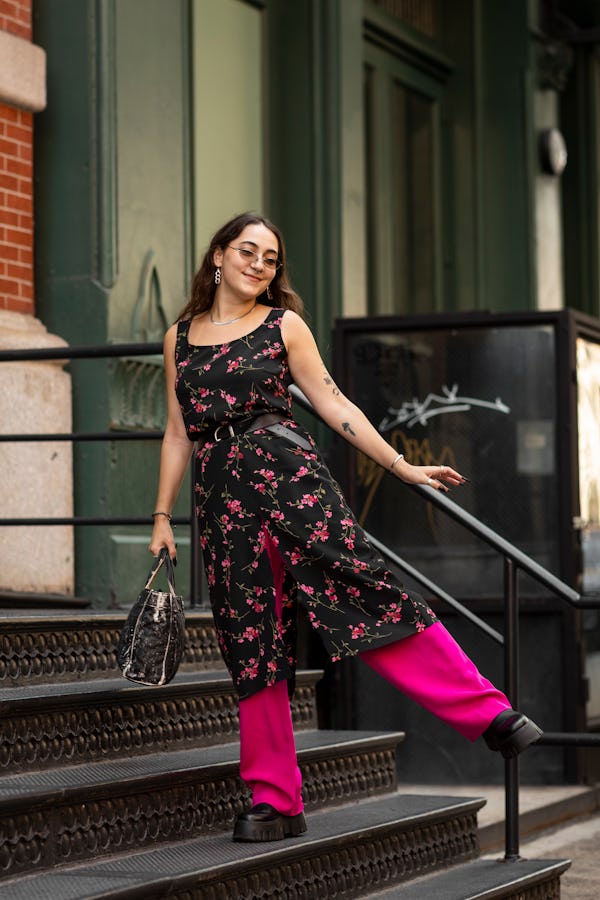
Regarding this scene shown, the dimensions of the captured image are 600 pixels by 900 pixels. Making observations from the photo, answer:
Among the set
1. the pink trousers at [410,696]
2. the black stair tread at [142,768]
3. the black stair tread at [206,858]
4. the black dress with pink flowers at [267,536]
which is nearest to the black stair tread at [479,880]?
the black stair tread at [206,858]

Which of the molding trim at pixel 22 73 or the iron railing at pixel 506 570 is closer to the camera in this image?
the iron railing at pixel 506 570

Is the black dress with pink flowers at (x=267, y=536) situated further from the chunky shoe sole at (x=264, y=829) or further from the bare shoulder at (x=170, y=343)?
the chunky shoe sole at (x=264, y=829)

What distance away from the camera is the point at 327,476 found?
4703mm

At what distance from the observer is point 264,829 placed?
4.73 meters

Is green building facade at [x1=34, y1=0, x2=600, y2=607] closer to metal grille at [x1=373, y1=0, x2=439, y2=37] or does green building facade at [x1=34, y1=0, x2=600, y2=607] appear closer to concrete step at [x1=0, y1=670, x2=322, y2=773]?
metal grille at [x1=373, y1=0, x2=439, y2=37]

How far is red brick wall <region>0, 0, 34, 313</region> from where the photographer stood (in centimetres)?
718

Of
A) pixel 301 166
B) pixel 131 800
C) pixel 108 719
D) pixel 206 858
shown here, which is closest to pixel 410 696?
pixel 206 858

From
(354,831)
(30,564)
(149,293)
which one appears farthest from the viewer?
(149,293)

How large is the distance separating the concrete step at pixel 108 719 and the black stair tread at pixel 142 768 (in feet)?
0.13

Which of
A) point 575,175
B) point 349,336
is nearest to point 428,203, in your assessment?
point 575,175

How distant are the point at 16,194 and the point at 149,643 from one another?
3.26m

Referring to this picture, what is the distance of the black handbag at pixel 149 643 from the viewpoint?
456 cm

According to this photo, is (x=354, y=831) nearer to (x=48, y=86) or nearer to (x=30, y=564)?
(x=30, y=564)

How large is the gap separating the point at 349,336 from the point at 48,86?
210cm
